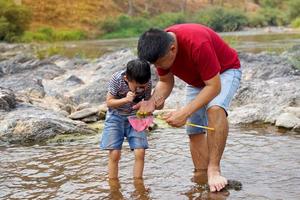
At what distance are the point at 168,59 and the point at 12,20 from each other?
38602 mm

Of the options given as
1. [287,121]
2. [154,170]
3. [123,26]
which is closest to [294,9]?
[123,26]

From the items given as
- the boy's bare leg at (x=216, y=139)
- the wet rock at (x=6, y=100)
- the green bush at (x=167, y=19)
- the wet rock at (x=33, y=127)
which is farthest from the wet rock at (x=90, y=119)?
the green bush at (x=167, y=19)

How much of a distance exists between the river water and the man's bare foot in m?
0.07

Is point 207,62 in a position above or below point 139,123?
above

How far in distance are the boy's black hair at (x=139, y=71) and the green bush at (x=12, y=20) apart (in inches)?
1404

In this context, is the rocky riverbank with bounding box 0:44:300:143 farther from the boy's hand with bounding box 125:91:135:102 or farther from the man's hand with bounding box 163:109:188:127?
the man's hand with bounding box 163:109:188:127

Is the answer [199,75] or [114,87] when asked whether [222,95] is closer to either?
[199,75]

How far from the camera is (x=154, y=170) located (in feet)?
17.2

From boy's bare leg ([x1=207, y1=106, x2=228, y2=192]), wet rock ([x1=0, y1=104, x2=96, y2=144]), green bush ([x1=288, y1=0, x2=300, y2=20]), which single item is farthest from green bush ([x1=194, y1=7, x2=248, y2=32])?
boy's bare leg ([x1=207, y1=106, x2=228, y2=192])

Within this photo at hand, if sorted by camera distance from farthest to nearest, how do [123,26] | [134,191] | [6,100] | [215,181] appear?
[123,26] → [6,100] → [134,191] → [215,181]

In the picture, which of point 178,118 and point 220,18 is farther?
point 220,18

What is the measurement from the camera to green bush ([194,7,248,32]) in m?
56.3

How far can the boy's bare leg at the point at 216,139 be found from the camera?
14.7ft

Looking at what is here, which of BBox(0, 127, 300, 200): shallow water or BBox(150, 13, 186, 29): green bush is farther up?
BBox(0, 127, 300, 200): shallow water
